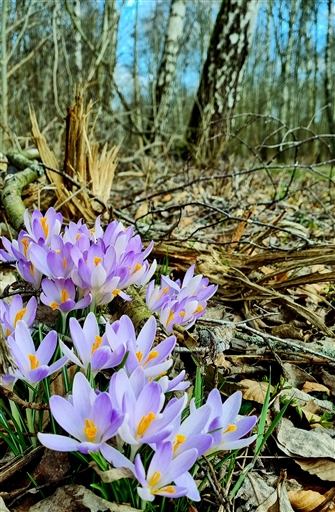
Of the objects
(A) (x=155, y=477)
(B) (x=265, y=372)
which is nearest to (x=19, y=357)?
(A) (x=155, y=477)

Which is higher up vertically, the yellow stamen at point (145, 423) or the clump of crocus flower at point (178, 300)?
the clump of crocus flower at point (178, 300)

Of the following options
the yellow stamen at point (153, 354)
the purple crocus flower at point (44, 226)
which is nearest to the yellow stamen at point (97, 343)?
the yellow stamen at point (153, 354)

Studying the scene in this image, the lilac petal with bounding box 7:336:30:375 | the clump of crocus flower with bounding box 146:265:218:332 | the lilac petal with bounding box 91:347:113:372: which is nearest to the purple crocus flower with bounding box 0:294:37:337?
the lilac petal with bounding box 7:336:30:375

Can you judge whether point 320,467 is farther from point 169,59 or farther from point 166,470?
point 169,59

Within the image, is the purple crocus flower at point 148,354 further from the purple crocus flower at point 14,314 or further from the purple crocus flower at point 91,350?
the purple crocus flower at point 14,314

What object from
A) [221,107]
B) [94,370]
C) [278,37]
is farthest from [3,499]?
[278,37]

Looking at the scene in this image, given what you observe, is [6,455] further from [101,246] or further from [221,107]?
[221,107]

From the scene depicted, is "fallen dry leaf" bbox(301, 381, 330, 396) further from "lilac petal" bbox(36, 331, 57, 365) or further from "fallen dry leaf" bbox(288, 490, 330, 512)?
"lilac petal" bbox(36, 331, 57, 365)
